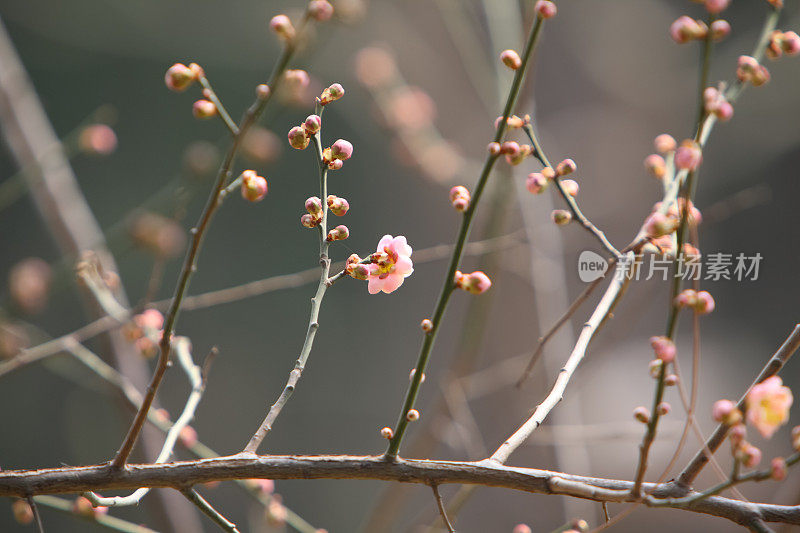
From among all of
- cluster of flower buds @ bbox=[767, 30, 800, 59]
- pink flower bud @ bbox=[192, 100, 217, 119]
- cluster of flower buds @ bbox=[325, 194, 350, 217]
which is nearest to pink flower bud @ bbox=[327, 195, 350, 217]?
cluster of flower buds @ bbox=[325, 194, 350, 217]

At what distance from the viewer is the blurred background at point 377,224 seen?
2.18 meters

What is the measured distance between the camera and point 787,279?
8.39ft

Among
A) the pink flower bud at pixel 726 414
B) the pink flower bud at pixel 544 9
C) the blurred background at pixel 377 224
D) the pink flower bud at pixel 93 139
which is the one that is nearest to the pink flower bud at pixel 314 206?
the pink flower bud at pixel 544 9

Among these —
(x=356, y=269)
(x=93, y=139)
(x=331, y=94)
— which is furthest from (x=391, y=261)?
(x=93, y=139)

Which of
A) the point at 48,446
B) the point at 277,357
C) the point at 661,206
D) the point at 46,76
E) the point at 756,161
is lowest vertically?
the point at 661,206

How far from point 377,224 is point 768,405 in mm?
2188

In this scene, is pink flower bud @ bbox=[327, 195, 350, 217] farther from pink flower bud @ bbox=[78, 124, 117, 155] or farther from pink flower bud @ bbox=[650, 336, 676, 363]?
pink flower bud @ bbox=[78, 124, 117, 155]

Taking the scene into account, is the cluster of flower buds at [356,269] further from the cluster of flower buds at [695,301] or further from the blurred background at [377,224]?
the blurred background at [377,224]

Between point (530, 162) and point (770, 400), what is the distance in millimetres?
1274

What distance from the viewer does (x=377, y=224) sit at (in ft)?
8.54

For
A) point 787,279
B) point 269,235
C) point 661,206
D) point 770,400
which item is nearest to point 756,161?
point 787,279

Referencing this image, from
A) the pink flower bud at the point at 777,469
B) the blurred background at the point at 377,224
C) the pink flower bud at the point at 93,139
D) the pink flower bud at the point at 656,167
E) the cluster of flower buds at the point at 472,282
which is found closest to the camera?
the pink flower bud at the point at 777,469

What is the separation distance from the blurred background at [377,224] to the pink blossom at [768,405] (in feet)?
4.74

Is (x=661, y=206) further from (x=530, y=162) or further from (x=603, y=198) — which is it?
(x=603, y=198)
